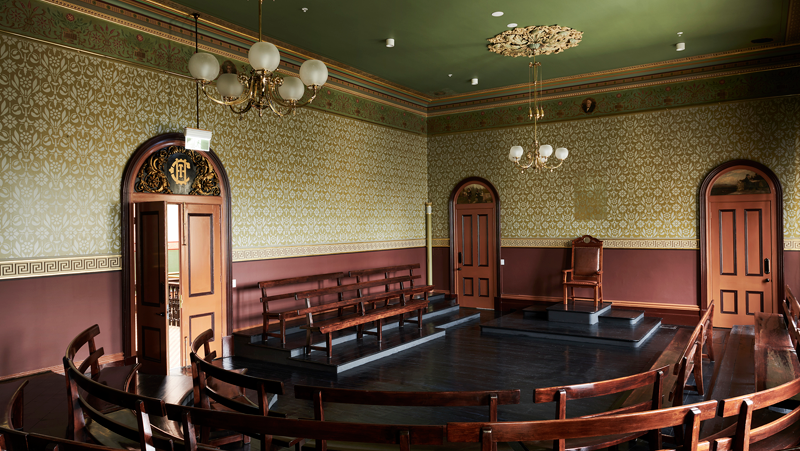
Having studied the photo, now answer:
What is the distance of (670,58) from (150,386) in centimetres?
898

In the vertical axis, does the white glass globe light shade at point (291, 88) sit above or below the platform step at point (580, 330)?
above

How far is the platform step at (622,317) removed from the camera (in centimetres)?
806

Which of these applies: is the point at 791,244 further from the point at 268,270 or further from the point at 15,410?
the point at 15,410

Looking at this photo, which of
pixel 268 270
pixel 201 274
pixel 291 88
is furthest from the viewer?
pixel 268 270

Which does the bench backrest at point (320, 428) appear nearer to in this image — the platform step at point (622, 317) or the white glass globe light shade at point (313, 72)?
the white glass globe light shade at point (313, 72)

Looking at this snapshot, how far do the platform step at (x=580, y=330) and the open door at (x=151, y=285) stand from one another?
4.69 meters

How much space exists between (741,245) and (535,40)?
4.84 metres

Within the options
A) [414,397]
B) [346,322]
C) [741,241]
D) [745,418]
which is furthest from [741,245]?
[414,397]

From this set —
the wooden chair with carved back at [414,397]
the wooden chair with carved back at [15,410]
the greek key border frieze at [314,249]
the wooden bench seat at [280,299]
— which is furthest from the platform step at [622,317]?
the wooden chair with carved back at [15,410]

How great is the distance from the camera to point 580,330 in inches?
301

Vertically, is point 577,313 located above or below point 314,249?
below

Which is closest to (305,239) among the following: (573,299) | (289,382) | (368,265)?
(368,265)

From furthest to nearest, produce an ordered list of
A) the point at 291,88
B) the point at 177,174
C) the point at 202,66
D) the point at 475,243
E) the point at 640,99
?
the point at 475,243 → the point at 640,99 → the point at 177,174 → the point at 291,88 → the point at 202,66

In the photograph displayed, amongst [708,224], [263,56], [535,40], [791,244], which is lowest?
[791,244]
